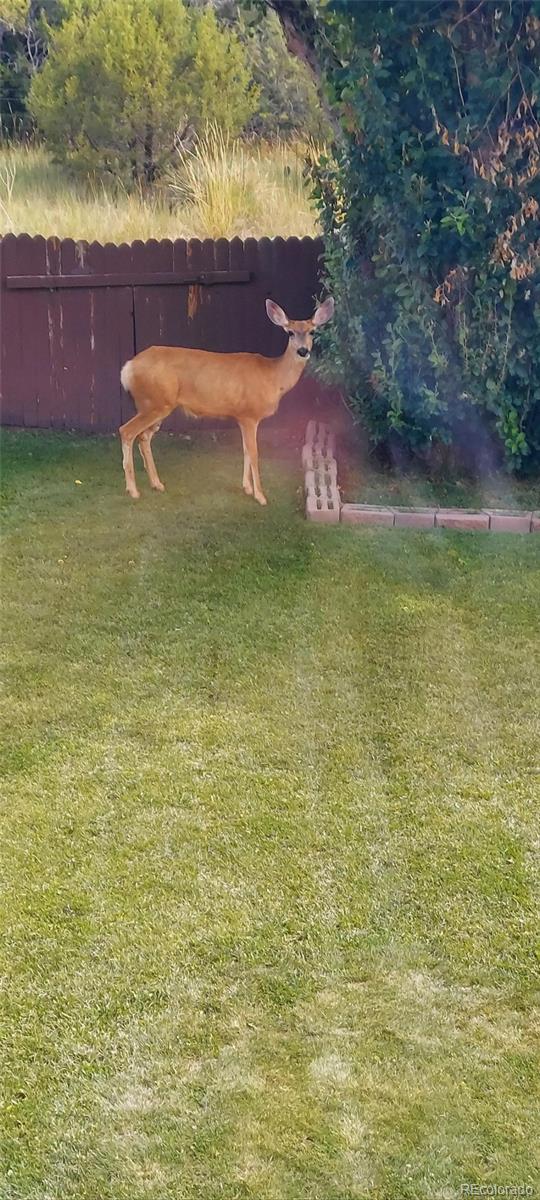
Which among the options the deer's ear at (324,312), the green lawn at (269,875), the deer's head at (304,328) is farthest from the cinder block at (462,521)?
the deer's ear at (324,312)

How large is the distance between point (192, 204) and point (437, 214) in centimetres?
578

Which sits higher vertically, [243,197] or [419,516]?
[243,197]

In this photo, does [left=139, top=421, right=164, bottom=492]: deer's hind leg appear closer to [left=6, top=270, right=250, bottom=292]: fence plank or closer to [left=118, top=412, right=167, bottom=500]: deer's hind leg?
[left=118, top=412, right=167, bottom=500]: deer's hind leg

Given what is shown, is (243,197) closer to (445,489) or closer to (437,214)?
(437,214)

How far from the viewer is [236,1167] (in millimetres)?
2342

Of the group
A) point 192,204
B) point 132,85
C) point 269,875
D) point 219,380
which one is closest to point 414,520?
point 219,380

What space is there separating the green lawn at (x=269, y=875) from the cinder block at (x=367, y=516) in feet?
1.91

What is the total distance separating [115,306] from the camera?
8.24m

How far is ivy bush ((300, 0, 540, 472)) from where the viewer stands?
18.6 feet

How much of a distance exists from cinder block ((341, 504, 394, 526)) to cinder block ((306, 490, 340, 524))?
0.06 m

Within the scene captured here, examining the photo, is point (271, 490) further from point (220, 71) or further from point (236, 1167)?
point (220, 71)

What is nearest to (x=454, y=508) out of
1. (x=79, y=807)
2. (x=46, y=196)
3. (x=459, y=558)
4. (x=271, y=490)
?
(x=459, y=558)

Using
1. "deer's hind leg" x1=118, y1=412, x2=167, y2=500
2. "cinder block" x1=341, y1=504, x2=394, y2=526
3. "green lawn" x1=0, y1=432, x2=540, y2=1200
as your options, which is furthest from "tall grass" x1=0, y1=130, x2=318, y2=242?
"green lawn" x1=0, y1=432, x2=540, y2=1200

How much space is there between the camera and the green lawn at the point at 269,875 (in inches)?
95.6
